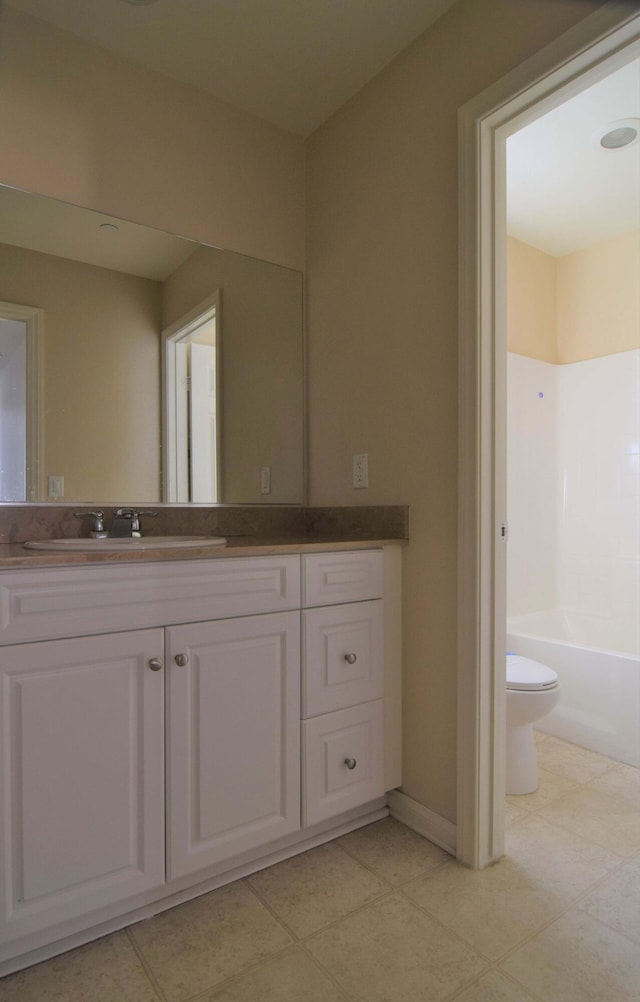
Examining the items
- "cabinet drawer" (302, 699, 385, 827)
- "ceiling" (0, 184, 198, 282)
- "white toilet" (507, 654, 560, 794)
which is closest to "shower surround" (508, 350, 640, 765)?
"white toilet" (507, 654, 560, 794)

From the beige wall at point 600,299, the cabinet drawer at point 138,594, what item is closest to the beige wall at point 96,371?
the cabinet drawer at point 138,594

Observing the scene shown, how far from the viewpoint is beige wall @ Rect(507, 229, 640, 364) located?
9.70 ft

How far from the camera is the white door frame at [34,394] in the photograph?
5.58 ft

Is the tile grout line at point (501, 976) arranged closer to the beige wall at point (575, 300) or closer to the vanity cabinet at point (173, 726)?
the vanity cabinet at point (173, 726)

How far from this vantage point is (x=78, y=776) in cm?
123

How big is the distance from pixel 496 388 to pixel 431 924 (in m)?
1.34

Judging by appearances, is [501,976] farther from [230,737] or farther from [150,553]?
[150,553]

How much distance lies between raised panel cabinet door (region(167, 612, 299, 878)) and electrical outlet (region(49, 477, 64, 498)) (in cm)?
68

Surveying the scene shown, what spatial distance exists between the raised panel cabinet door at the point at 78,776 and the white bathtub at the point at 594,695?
177cm

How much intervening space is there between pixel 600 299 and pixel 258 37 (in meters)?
2.16

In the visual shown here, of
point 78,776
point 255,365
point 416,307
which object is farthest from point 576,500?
point 78,776

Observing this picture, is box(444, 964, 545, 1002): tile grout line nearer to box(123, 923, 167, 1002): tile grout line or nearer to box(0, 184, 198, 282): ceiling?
box(123, 923, 167, 1002): tile grout line

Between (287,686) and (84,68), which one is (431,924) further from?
(84,68)

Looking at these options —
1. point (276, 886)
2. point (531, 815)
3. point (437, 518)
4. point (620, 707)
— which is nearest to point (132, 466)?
point (437, 518)
